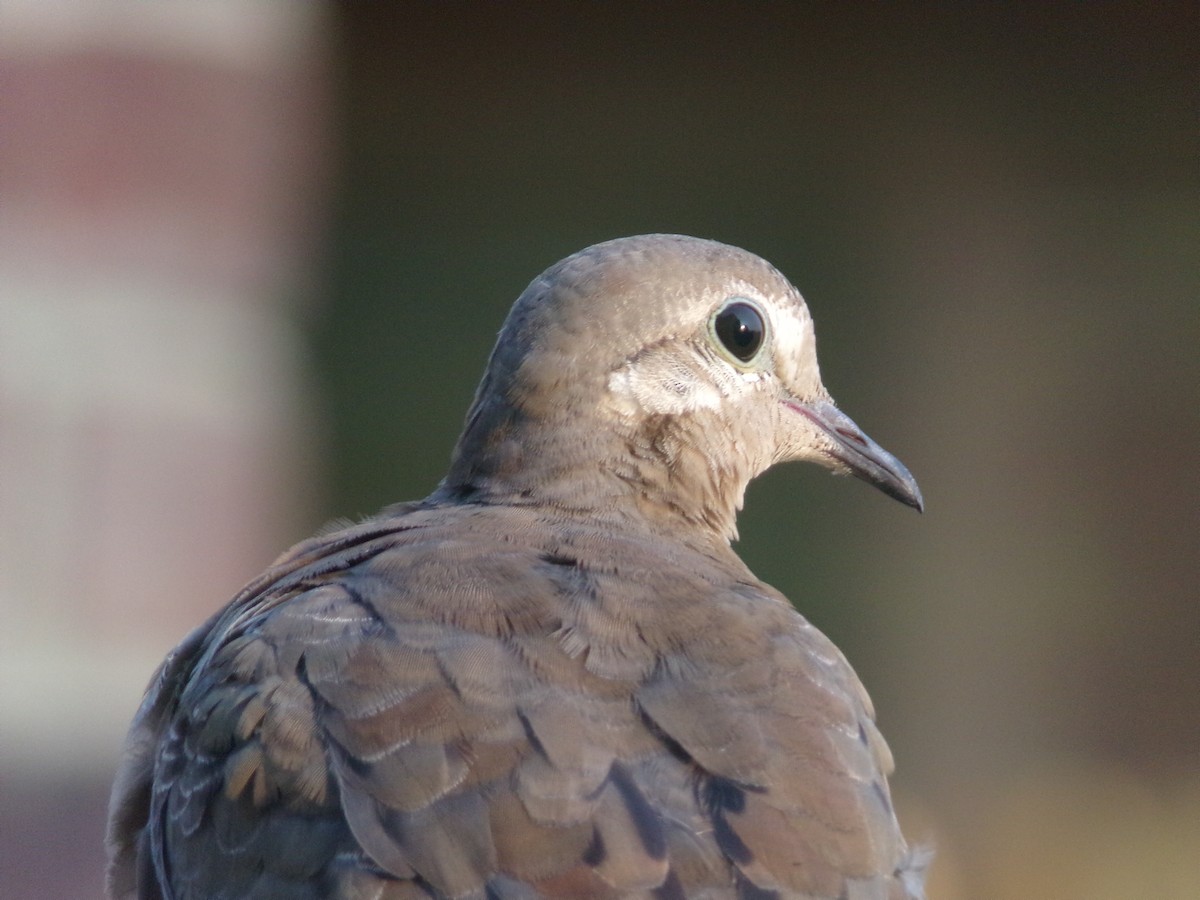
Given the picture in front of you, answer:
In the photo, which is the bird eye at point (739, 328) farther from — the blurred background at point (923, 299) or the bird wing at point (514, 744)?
the blurred background at point (923, 299)

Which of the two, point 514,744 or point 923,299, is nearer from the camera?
point 514,744

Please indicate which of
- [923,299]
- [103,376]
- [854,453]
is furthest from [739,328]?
[923,299]

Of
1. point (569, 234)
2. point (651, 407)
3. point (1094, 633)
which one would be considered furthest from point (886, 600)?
point (651, 407)

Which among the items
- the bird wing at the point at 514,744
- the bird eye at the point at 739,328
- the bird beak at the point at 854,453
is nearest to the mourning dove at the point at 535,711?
the bird wing at the point at 514,744

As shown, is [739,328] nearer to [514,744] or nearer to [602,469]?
[602,469]

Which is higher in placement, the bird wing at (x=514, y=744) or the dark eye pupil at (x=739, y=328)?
the dark eye pupil at (x=739, y=328)
